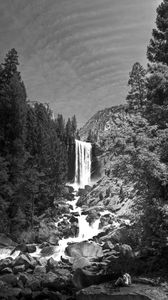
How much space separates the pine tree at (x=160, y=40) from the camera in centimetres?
2209

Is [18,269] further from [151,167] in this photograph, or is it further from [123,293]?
[151,167]

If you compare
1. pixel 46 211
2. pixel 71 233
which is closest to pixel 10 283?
pixel 71 233

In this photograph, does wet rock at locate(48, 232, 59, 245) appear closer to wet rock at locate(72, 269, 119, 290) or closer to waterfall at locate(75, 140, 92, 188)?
wet rock at locate(72, 269, 119, 290)

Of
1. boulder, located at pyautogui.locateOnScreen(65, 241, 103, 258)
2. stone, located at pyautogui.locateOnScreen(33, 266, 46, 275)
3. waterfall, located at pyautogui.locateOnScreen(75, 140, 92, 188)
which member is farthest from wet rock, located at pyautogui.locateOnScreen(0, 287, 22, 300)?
waterfall, located at pyautogui.locateOnScreen(75, 140, 92, 188)

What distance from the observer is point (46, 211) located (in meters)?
51.7

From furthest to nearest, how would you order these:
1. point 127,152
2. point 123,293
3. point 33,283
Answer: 1. point 33,283
2. point 127,152
3. point 123,293

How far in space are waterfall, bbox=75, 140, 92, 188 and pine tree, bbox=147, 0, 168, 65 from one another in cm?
6836

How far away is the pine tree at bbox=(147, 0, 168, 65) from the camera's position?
2209 cm

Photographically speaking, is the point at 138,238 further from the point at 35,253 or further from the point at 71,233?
the point at 71,233

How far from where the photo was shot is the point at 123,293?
13.4 meters

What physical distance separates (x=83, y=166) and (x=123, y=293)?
79659 mm

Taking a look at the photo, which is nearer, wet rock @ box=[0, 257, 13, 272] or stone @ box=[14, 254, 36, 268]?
stone @ box=[14, 254, 36, 268]

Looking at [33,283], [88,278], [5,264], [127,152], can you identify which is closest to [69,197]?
[5,264]

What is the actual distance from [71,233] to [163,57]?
93.8ft
